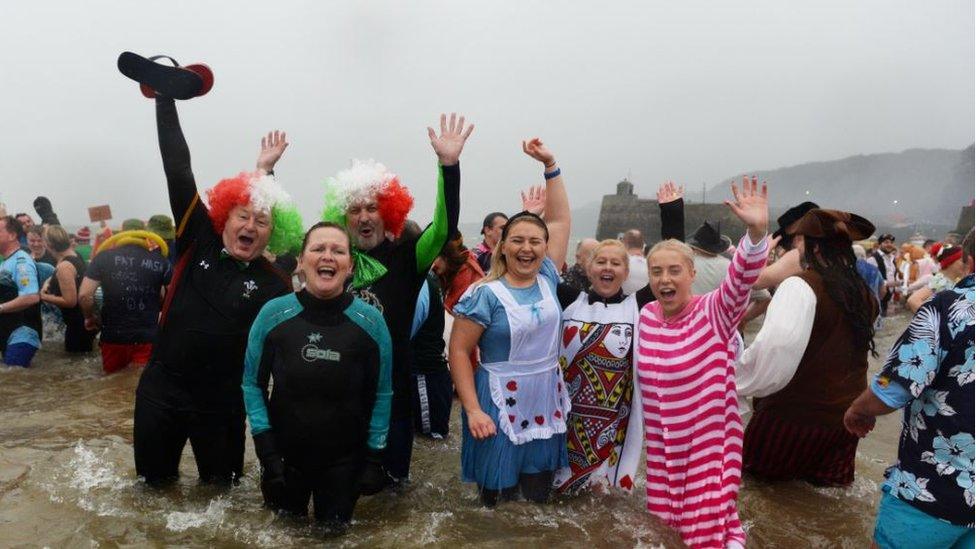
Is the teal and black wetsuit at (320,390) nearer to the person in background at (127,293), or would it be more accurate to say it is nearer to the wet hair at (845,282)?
the wet hair at (845,282)

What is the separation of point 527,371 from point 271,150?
2.17m

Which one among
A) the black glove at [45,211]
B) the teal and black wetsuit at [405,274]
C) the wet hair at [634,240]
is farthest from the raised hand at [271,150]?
the black glove at [45,211]

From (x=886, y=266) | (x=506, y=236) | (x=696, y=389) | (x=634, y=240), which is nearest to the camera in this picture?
(x=696, y=389)

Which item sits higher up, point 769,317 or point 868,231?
point 868,231

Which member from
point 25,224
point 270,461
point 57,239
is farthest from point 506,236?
point 25,224

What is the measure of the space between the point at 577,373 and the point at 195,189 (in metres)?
2.34

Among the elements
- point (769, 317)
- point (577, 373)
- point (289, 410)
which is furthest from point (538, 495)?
point (769, 317)

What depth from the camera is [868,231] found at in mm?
3561

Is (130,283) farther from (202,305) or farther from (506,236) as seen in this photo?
(506,236)

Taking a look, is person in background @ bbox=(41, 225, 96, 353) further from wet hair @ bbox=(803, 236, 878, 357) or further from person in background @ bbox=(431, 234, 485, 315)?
wet hair @ bbox=(803, 236, 878, 357)

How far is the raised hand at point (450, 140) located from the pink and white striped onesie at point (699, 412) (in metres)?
1.41

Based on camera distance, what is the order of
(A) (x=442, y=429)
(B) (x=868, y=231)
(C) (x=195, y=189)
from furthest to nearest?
(A) (x=442, y=429) → (B) (x=868, y=231) → (C) (x=195, y=189)

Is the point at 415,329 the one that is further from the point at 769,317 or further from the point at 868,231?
the point at 868,231

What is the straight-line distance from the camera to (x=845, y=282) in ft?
11.9
